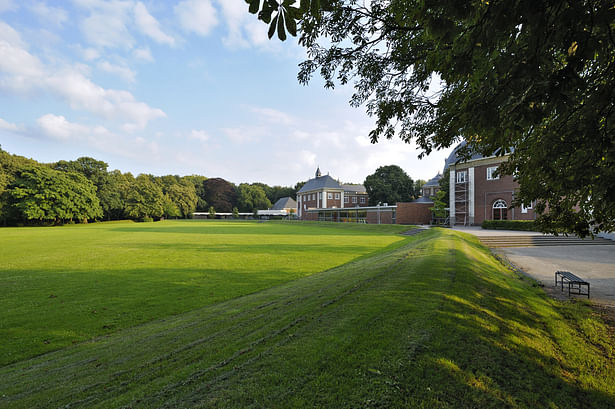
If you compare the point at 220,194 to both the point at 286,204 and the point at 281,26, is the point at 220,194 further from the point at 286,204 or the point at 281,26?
the point at 281,26

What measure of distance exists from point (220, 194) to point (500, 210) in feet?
314

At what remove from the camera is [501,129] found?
3.62 meters

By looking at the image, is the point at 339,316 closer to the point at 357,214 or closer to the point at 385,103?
the point at 385,103

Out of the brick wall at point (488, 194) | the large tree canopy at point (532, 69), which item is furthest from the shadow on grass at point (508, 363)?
the brick wall at point (488, 194)

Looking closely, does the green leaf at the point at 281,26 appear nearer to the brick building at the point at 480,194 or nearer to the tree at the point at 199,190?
the brick building at the point at 480,194

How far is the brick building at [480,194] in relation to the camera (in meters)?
38.4

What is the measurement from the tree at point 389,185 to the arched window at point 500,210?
1144 inches

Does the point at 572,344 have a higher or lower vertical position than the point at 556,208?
lower

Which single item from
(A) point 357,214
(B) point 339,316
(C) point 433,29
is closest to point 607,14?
(C) point 433,29

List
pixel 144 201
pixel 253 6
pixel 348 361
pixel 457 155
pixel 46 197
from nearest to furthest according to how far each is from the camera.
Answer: pixel 253 6 → pixel 348 361 → pixel 457 155 → pixel 46 197 → pixel 144 201

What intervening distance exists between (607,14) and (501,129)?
150 cm

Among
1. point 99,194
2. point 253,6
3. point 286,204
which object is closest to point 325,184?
point 286,204

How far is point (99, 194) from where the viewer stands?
73.6m

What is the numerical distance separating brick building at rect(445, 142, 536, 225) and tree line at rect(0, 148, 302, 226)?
76995 millimetres
